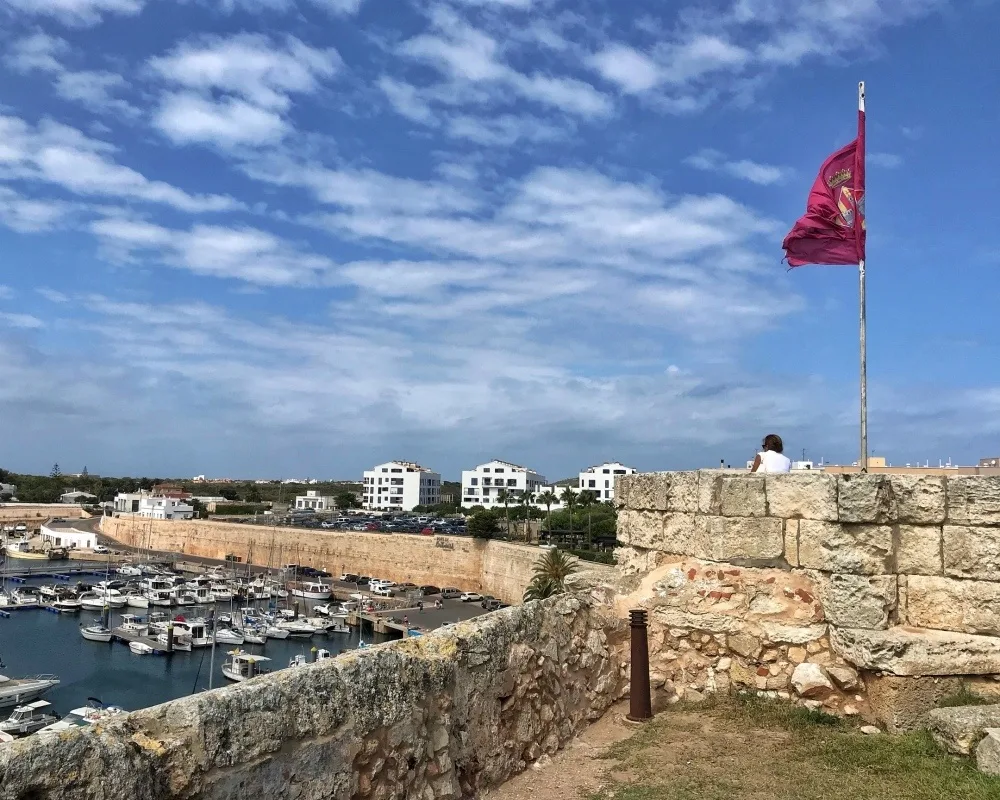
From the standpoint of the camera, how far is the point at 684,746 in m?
4.64

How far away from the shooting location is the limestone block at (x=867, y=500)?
521cm

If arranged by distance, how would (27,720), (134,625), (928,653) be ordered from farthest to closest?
(134,625) < (27,720) < (928,653)

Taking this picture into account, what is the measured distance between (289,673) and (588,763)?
86.6 inches

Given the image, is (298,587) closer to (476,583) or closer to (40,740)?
(476,583)

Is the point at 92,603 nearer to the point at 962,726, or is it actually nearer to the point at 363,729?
the point at 363,729

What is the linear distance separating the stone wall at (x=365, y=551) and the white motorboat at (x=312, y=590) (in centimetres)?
596

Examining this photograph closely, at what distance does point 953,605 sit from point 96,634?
154 feet

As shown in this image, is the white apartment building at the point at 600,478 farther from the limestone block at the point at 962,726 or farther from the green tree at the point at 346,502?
the limestone block at the point at 962,726

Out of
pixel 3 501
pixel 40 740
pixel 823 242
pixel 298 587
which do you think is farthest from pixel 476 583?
pixel 3 501

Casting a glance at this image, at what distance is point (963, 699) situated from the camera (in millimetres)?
4816

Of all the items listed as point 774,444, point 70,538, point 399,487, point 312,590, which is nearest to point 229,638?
point 312,590

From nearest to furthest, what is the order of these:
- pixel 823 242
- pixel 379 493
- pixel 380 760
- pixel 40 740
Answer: pixel 40 740
pixel 380 760
pixel 823 242
pixel 379 493

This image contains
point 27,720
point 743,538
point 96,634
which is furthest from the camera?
point 96,634

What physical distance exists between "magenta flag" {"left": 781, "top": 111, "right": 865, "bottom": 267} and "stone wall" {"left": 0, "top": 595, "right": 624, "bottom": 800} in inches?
163
